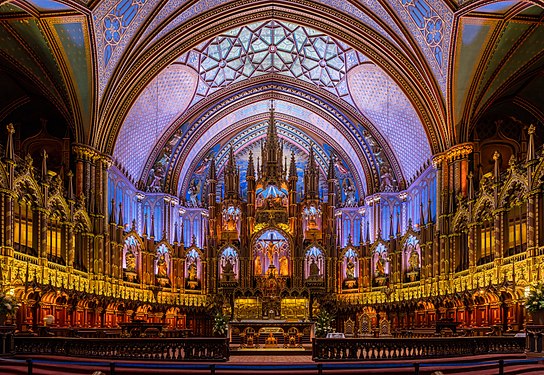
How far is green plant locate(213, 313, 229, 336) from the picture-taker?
34.1 m

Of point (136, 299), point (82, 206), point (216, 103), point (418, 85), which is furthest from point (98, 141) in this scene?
point (418, 85)

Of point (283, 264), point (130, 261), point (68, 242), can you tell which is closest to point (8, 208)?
point (68, 242)

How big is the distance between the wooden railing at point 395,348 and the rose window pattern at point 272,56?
2089cm

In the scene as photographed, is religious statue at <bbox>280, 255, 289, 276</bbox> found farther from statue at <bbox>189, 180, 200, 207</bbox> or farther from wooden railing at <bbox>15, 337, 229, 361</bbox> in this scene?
wooden railing at <bbox>15, 337, 229, 361</bbox>

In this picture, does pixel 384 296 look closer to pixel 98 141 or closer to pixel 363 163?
pixel 363 163

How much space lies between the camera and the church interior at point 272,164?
25250 mm

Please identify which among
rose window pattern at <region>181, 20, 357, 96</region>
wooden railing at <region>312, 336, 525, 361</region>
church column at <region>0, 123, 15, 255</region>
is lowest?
wooden railing at <region>312, 336, 525, 361</region>

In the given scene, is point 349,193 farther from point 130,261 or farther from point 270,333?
point 130,261

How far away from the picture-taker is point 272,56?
126 feet

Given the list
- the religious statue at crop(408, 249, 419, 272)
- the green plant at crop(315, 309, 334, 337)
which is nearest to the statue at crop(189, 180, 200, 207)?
A: the green plant at crop(315, 309, 334, 337)

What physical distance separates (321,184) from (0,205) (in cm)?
A: 2473

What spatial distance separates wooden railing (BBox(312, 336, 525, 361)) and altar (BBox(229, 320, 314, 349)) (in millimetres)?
11757

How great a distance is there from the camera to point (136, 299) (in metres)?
32.7

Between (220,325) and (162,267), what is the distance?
4.79m
